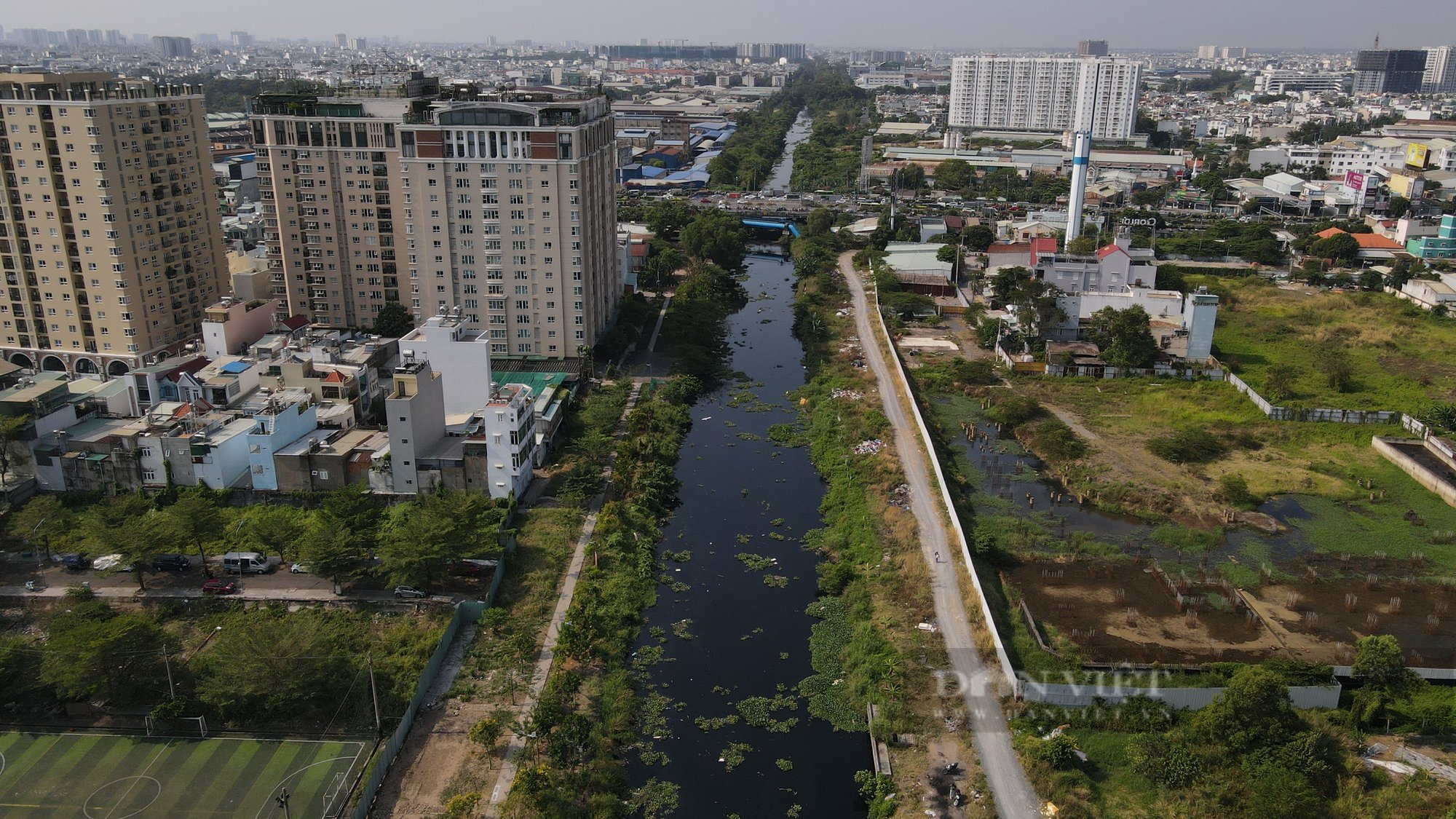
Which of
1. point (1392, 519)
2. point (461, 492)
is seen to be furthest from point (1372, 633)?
point (461, 492)

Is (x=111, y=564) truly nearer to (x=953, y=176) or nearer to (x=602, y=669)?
(x=602, y=669)

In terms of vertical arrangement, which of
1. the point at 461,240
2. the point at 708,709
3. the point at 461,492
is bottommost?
the point at 708,709

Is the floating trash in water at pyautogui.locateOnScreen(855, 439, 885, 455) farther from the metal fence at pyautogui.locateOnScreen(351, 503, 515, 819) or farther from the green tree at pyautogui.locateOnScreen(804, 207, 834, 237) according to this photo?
the green tree at pyautogui.locateOnScreen(804, 207, 834, 237)

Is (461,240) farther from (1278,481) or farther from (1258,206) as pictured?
(1258,206)

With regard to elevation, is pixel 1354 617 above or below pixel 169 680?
below

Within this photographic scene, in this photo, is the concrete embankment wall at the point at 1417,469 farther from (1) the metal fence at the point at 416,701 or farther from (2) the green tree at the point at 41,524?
(2) the green tree at the point at 41,524

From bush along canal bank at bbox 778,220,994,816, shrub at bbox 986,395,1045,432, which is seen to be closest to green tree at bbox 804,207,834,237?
bush along canal bank at bbox 778,220,994,816

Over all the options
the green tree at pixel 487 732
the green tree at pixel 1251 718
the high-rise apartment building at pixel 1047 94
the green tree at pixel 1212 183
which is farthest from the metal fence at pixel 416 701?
the high-rise apartment building at pixel 1047 94

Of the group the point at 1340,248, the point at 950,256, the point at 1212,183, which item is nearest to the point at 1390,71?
the point at 1212,183
